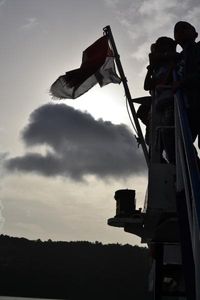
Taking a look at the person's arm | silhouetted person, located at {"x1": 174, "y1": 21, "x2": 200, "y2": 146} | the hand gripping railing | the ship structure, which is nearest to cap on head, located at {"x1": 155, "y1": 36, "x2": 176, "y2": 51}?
the person's arm

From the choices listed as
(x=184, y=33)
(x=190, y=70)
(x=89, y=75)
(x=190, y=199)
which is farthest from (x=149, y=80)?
(x=190, y=199)

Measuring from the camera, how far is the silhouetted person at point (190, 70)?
5.15 m

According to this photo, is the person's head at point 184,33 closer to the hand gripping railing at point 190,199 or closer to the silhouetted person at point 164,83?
the silhouetted person at point 164,83

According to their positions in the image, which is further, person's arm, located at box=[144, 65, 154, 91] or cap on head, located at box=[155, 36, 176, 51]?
person's arm, located at box=[144, 65, 154, 91]

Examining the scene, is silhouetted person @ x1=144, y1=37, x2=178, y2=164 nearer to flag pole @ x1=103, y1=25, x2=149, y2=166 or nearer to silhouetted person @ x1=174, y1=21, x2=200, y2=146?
silhouetted person @ x1=174, y1=21, x2=200, y2=146

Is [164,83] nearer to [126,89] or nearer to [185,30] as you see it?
[185,30]

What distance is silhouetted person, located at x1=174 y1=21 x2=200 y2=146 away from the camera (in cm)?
515

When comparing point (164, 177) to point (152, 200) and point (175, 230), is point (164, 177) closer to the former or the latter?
point (152, 200)

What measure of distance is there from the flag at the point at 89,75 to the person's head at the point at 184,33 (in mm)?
3586

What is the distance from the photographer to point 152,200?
530 cm

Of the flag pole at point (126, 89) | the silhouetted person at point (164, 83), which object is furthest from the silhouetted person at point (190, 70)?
the flag pole at point (126, 89)

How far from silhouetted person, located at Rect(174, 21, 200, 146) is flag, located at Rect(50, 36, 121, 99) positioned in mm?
3596

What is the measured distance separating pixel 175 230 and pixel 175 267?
1.27 meters

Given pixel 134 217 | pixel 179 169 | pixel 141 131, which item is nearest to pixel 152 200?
pixel 134 217
